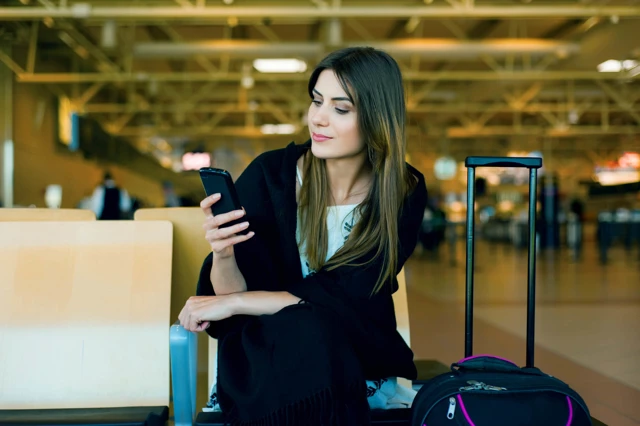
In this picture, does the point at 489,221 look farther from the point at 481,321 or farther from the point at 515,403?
the point at 515,403

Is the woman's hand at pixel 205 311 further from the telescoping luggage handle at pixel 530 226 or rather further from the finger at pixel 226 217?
the telescoping luggage handle at pixel 530 226

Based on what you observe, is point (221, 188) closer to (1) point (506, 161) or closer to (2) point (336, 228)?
(2) point (336, 228)

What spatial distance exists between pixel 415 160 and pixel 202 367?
26477mm

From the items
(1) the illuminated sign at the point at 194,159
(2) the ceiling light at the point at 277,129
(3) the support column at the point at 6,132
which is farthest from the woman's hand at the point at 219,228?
(2) the ceiling light at the point at 277,129

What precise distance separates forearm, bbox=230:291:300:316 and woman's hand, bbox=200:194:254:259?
0.44 feet

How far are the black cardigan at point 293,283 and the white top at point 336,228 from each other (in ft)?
0.14

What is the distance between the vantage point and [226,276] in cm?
159

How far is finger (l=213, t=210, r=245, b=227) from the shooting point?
1437mm

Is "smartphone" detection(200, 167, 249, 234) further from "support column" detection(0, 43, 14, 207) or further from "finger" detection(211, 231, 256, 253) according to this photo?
"support column" detection(0, 43, 14, 207)

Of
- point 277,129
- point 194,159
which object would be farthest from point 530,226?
point 277,129

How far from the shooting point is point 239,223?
4.82 ft

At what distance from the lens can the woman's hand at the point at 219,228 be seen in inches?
56.6

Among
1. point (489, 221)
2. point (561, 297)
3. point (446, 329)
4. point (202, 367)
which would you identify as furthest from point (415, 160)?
point (202, 367)

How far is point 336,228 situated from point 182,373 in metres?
0.54
